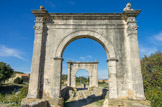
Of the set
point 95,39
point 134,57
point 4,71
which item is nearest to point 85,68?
point 4,71

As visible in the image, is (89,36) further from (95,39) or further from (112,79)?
(112,79)

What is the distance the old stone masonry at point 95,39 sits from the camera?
18.4 feet

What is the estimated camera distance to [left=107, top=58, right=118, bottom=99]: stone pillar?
5646mm

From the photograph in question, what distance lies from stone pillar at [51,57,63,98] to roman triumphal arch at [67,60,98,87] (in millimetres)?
12407

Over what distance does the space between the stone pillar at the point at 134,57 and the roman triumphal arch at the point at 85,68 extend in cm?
1278

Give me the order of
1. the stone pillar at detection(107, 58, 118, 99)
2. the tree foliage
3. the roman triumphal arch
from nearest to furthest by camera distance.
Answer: the stone pillar at detection(107, 58, 118, 99) < the tree foliage < the roman triumphal arch

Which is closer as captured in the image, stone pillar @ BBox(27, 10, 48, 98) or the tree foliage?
stone pillar @ BBox(27, 10, 48, 98)

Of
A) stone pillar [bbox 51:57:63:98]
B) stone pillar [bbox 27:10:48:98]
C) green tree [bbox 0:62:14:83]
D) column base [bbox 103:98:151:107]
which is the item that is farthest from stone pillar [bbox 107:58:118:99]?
green tree [bbox 0:62:14:83]

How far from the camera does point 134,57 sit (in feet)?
18.9

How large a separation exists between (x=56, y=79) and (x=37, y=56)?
1610mm

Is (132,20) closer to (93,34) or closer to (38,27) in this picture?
(93,34)

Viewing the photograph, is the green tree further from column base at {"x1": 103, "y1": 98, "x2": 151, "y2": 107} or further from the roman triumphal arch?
column base at {"x1": 103, "y1": 98, "x2": 151, "y2": 107}

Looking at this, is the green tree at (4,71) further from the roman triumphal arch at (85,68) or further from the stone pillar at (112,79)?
the stone pillar at (112,79)

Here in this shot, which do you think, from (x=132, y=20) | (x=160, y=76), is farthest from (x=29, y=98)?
(x=160, y=76)
